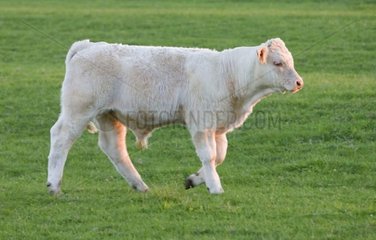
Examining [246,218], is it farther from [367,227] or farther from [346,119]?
[346,119]

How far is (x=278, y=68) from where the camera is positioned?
11484 millimetres

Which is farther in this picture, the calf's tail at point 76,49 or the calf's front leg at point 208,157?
the calf's tail at point 76,49

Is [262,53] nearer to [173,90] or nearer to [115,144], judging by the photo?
[173,90]

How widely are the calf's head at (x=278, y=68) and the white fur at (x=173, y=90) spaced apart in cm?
1

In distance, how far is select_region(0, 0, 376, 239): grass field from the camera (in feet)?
32.4

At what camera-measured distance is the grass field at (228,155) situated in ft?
32.4

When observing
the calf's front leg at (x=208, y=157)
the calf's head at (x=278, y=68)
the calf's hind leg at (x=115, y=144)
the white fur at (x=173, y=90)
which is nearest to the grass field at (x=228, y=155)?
the calf's front leg at (x=208, y=157)

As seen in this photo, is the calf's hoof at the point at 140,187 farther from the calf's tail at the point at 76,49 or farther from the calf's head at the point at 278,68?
the calf's head at the point at 278,68

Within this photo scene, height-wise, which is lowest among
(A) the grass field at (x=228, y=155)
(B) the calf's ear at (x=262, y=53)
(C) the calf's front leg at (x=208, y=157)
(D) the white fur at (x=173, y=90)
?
(A) the grass field at (x=228, y=155)

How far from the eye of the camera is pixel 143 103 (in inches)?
464

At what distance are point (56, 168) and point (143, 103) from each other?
4.65ft

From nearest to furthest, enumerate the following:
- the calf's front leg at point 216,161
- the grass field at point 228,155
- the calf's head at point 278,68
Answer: the grass field at point 228,155 < the calf's head at point 278,68 < the calf's front leg at point 216,161

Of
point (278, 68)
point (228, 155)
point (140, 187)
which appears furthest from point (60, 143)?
point (228, 155)

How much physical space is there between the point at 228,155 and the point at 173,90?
12.5 ft
